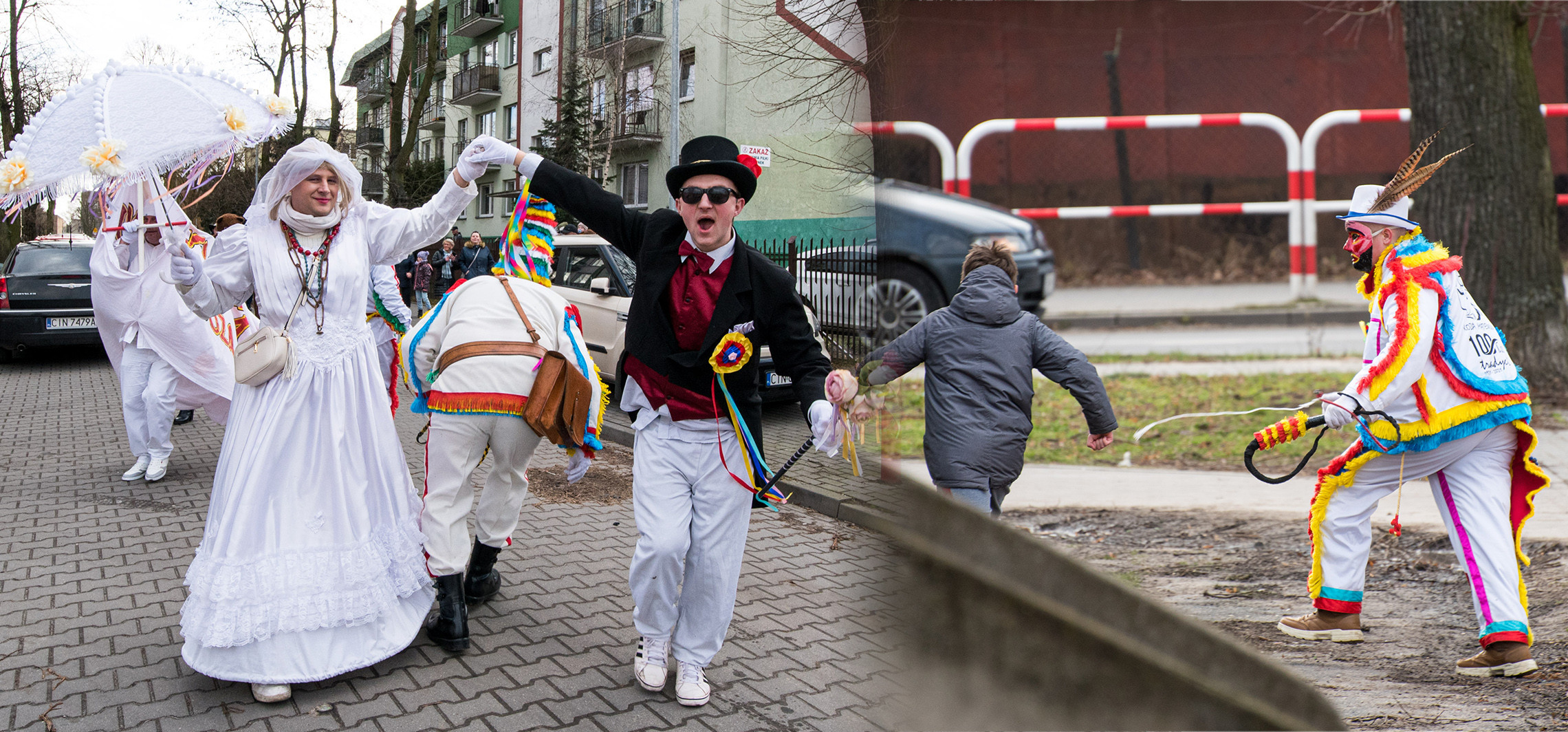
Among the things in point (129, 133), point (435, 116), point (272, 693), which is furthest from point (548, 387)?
point (435, 116)

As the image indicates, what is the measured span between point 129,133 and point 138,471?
4069 millimetres

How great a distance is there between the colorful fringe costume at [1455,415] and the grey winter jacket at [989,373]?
0.97 metres

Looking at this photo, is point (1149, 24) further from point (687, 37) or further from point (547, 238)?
point (687, 37)

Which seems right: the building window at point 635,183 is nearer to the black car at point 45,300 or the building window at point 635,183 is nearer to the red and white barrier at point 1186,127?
the black car at point 45,300

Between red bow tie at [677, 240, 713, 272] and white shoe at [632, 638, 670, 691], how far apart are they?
1.18m

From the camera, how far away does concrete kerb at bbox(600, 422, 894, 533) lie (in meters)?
1.51

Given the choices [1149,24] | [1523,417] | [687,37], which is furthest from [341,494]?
[687,37]

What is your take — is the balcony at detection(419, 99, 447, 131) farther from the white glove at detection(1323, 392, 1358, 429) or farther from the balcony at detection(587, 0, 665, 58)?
the white glove at detection(1323, 392, 1358, 429)

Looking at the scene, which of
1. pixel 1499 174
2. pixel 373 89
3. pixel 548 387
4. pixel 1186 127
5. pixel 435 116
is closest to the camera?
pixel 548 387

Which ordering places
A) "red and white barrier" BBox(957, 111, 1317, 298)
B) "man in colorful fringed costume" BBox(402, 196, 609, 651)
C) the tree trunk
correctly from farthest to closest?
"red and white barrier" BBox(957, 111, 1317, 298), the tree trunk, "man in colorful fringed costume" BBox(402, 196, 609, 651)

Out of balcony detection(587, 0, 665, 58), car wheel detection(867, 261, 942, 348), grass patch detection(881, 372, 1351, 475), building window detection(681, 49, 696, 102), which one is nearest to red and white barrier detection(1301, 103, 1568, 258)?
grass patch detection(881, 372, 1351, 475)

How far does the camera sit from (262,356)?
3.48 meters

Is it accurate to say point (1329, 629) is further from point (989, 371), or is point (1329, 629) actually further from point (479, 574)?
point (479, 574)

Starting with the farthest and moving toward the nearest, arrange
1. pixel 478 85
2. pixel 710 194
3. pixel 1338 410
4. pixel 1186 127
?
pixel 478 85, pixel 1186 127, pixel 1338 410, pixel 710 194
